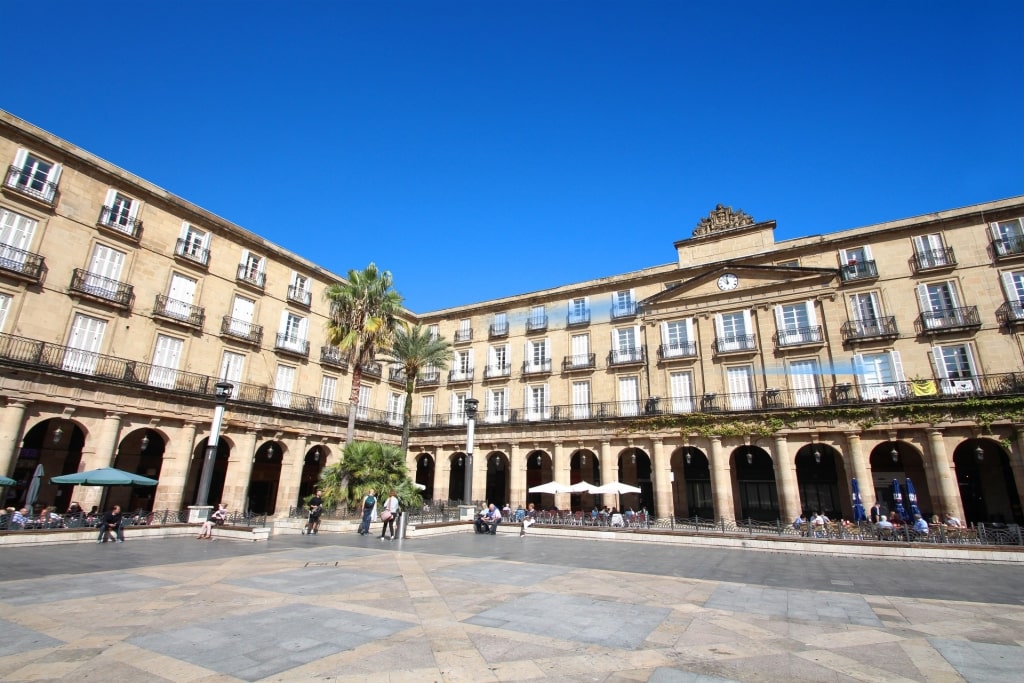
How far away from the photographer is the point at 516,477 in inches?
1280

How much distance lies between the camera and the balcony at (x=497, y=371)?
3581 centimetres

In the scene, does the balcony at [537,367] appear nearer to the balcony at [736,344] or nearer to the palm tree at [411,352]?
the palm tree at [411,352]

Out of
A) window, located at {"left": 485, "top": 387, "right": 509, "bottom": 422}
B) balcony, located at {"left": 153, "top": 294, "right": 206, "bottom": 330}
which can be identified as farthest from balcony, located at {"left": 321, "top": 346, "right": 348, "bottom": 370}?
window, located at {"left": 485, "top": 387, "right": 509, "bottom": 422}

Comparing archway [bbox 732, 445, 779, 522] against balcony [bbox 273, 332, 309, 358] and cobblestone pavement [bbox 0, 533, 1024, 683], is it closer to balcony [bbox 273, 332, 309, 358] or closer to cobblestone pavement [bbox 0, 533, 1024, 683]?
cobblestone pavement [bbox 0, 533, 1024, 683]

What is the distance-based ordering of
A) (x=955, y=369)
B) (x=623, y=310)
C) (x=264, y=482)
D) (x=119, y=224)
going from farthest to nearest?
1. (x=623, y=310)
2. (x=264, y=482)
3. (x=955, y=369)
4. (x=119, y=224)

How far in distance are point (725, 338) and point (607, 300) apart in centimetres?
808

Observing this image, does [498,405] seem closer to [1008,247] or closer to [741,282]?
[741,282]

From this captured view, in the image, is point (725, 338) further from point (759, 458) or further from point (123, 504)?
point (123, 504)

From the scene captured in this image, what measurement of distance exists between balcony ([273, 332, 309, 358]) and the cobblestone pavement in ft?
57.1

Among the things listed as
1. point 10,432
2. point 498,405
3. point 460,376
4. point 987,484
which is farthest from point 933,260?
point 10,432

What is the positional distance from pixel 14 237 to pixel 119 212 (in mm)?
4360

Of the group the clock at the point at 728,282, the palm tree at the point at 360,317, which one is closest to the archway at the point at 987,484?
the clock at the point at 728,282

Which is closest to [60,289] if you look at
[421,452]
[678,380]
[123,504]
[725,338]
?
[123,504]

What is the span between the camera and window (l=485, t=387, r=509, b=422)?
3500 cm
